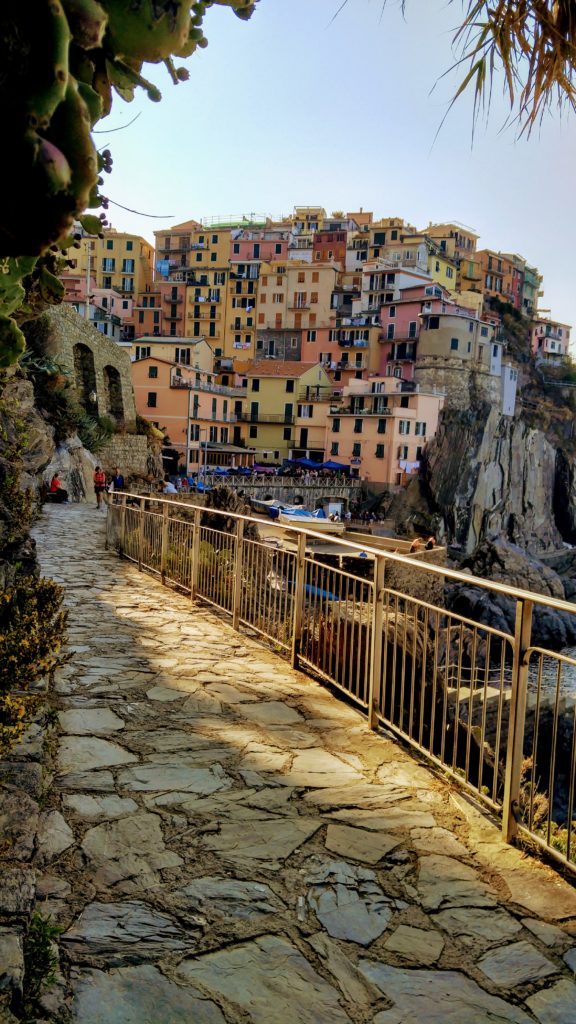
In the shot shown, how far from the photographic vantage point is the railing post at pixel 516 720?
3.78m

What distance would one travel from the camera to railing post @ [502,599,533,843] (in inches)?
149

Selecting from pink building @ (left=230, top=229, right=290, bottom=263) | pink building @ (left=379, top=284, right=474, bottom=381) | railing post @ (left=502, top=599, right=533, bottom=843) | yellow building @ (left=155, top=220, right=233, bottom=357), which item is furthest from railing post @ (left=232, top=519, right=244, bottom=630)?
pink building @ (left=230, top=229, right=290, bottom=263)

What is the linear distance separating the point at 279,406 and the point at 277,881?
2864 inches

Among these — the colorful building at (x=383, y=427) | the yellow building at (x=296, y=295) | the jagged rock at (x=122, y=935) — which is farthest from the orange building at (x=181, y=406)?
the jagged rock at (x=122, y=935)

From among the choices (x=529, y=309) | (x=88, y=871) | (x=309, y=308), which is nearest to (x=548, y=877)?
(x=88, y=871)

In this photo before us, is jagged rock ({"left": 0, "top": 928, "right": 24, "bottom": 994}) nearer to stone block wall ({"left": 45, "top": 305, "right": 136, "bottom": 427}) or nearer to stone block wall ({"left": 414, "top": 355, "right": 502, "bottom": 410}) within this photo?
stone block wall ({"left": 45, "top": 305, "right": 136, "bottom": 427})

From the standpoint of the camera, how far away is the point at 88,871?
3.31 meters

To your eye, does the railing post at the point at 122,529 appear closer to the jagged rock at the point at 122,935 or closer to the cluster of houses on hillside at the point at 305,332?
the jagged rock at the point at 122,935

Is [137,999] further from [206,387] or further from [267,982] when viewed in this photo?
[206,387]

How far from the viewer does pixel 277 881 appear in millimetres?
3365

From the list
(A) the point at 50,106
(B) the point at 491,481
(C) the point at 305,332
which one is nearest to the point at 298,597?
(A) the point at 50,106

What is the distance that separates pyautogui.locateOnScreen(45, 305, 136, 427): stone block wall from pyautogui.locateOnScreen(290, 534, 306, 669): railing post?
36.2 metres

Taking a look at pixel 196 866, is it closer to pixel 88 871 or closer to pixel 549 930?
pixel 88 871

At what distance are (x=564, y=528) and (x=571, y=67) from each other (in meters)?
77.4
